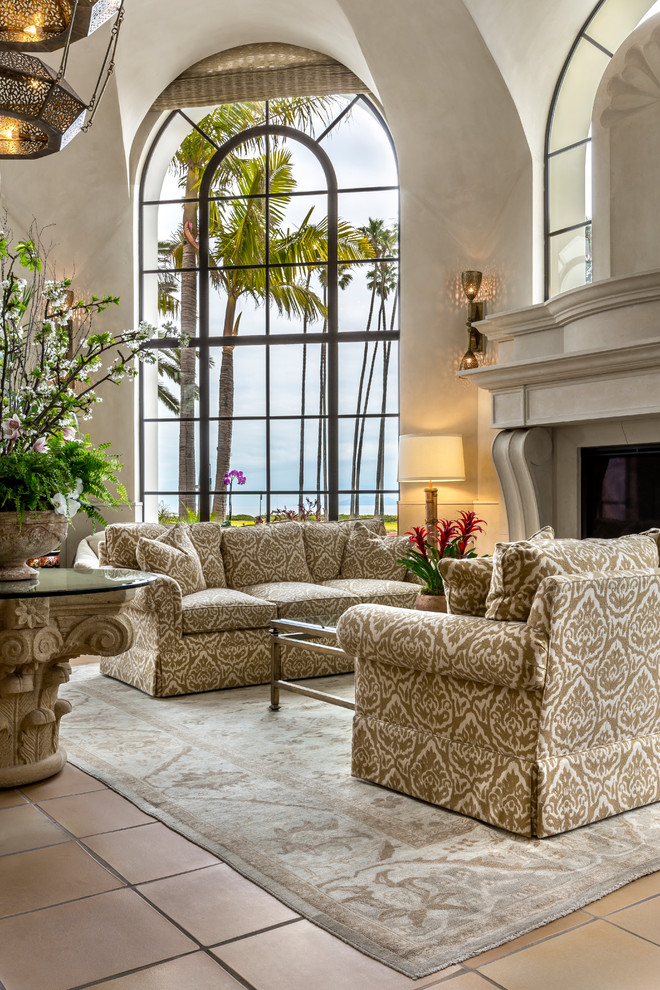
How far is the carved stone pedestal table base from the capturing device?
291cm

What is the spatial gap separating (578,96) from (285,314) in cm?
277

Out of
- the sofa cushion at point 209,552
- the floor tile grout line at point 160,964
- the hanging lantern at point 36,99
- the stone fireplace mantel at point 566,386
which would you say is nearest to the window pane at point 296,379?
the stone fireplace mantel at point 566,386

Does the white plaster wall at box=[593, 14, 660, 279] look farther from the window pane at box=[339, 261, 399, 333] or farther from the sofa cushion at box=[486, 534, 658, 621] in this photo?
the sofa cushion at box=[486, 534, 658, 621]

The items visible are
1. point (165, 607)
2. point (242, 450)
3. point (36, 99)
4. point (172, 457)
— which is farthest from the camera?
point (172, 457)

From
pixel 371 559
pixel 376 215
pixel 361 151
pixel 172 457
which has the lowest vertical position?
pixel 371 559

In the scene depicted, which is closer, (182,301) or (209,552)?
(209,552)

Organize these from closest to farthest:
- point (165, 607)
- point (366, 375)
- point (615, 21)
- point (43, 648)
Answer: point (43, 648) → point (165, 607) → point (615, 21) → point (366, 375)

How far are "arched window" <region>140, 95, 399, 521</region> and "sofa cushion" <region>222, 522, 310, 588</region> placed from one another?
70.9 inches

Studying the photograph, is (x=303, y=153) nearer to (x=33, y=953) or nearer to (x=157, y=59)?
(x=157, y=59)

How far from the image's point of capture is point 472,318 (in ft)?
21.6

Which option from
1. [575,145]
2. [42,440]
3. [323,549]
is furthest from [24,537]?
[575,145]

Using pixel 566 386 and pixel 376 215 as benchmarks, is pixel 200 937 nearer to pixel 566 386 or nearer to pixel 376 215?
pixel 566 386

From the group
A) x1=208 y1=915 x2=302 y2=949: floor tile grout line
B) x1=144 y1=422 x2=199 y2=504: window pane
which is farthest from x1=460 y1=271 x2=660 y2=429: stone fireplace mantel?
x1=208 y1=915 x2=302 y2=949: floor tile grout line

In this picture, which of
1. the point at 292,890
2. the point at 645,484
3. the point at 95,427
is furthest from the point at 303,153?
the point at 292,890
